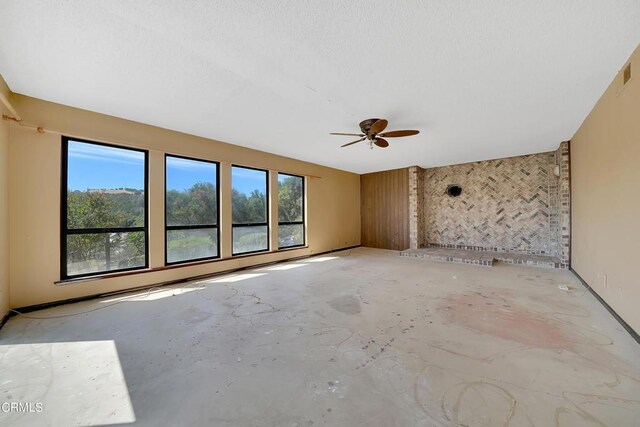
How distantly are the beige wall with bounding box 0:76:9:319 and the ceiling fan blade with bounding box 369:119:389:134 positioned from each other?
4299 mm

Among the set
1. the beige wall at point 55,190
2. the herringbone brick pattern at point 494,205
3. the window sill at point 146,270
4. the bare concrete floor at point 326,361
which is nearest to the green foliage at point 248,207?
the beige wall at point 55,190

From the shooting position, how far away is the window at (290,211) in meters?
6.05

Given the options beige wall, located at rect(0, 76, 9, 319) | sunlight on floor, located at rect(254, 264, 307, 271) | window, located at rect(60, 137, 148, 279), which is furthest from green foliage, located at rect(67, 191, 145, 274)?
sunlight on floor, located at rect(254, 264, 307, 271)

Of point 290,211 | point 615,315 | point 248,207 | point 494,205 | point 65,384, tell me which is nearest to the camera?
point 65,384

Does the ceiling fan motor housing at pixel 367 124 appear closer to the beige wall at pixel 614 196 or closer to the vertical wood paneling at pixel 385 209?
the beige wall at pixel 614 196

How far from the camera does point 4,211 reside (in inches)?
110

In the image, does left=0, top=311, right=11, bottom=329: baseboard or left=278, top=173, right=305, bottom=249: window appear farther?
left=278, top=173, right=305, bottom=249: window

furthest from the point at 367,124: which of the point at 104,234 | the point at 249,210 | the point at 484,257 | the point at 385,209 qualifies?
the point at 385,209

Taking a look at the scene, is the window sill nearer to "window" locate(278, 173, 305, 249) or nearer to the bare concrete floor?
the bare concrete floor

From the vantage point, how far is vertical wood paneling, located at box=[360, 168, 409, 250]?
7.57m

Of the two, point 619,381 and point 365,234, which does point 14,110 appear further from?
point 365,234

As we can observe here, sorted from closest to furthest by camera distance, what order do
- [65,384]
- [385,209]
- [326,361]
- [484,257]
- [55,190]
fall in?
[65,384], [326,361], [55,190], [484,257], [385,209]

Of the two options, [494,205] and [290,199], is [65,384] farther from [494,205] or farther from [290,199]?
[494,205]

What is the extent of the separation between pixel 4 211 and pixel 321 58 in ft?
13.1
